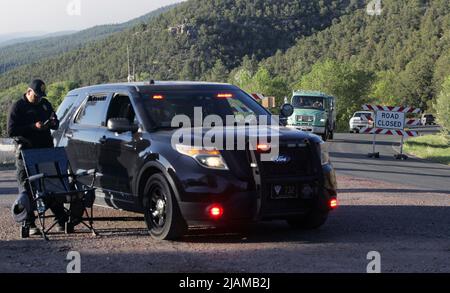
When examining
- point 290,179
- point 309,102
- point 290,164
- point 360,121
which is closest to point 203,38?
point 360,121

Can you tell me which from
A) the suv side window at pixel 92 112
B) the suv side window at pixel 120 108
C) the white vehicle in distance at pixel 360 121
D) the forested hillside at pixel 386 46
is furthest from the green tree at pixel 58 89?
the suv side window at pixel 120 108

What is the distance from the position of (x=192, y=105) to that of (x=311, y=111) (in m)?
26.2

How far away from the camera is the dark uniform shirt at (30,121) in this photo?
901 cm

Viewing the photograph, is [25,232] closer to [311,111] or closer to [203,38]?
[311,111]

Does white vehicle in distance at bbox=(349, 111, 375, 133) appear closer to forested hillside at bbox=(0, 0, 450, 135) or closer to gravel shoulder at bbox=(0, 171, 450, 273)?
A: gravel shoulder at bbox=(0, 171, 450, 273)

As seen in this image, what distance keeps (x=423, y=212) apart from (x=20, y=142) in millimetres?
5858

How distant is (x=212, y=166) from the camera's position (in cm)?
776

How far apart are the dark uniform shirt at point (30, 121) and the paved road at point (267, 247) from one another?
4.04ft

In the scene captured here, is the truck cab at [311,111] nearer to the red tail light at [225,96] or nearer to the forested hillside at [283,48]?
the red tail light at [225,96]

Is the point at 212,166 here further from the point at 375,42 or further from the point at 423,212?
the point at 375,42

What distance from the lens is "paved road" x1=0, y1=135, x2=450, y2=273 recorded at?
667 centimetres

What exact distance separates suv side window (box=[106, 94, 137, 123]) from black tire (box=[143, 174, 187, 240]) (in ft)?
4.30

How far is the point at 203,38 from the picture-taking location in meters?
156

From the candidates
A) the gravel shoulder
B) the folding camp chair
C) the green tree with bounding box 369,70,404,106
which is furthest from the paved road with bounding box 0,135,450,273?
the green tree with bounding box 369,70,404,106
